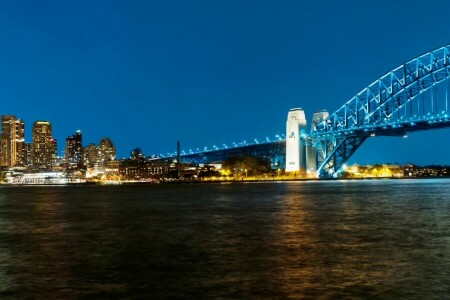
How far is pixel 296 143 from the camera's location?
119000 mm

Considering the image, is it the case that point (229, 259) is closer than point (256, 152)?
Yes

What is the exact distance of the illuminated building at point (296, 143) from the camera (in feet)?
391

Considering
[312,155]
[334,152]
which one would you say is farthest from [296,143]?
[334,152]

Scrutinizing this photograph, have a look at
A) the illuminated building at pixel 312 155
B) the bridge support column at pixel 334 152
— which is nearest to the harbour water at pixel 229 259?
the bridge support column at pixel 334 152

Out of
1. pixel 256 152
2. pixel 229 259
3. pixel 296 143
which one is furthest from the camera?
pixel 256 152

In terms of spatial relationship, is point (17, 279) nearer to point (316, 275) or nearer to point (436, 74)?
point (316, 275)

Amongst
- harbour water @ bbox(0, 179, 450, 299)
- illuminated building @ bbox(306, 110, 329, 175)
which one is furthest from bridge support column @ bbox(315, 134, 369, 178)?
harbour water @ bbox(0, 179, 450, 299)

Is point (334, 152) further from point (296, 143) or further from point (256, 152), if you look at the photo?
point (256, 152)

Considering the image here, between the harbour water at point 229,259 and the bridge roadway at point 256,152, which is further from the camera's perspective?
the bridge roadway at point 256,152

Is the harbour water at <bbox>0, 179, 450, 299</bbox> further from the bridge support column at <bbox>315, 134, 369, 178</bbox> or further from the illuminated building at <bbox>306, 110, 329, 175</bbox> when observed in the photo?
the illuminated building at <bbox>306, 110, 329, 175</bbox>

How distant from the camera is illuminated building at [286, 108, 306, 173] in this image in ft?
391

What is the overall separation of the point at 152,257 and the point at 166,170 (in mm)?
180709

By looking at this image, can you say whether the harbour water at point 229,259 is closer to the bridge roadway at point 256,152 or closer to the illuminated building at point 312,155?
the illuminated building at point 312,155

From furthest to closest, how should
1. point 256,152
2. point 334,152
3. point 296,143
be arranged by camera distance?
point 256,152
point 296,143
point 334,152
